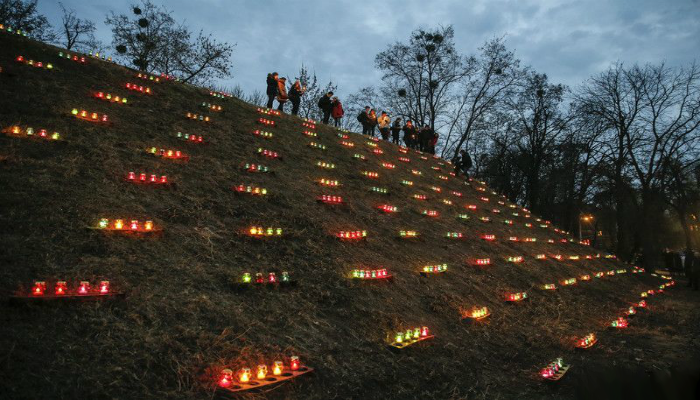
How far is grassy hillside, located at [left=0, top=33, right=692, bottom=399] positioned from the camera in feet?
13.3

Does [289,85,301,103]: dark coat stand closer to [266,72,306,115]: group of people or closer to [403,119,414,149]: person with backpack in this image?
[266,72,306,115]: group of people

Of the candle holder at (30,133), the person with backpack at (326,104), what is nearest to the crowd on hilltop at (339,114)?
the person with backpack at (326,104)

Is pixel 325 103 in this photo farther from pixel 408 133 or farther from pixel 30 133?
pixel 30 133

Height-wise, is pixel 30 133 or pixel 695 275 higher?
pixel 30 133

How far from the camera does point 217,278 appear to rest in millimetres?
5797

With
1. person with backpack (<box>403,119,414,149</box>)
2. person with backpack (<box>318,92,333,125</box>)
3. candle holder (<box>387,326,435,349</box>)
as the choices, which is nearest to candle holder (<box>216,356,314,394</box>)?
candle holder (<box>387,326,435,349</box>)

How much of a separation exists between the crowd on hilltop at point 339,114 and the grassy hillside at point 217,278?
5809mm

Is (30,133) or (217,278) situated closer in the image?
(217,278)

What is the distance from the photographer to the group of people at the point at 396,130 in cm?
2258

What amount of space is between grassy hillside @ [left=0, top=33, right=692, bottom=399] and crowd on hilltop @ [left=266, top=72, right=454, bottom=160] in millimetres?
5809

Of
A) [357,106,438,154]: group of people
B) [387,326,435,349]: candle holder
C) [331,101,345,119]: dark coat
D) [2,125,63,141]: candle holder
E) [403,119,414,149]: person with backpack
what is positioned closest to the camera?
[387,326,435,349]: candle holder

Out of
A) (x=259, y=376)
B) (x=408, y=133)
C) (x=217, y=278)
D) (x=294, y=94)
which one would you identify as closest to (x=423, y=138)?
(x=408, y=133)

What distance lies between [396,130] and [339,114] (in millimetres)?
4633

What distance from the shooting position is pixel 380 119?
78.7ft
